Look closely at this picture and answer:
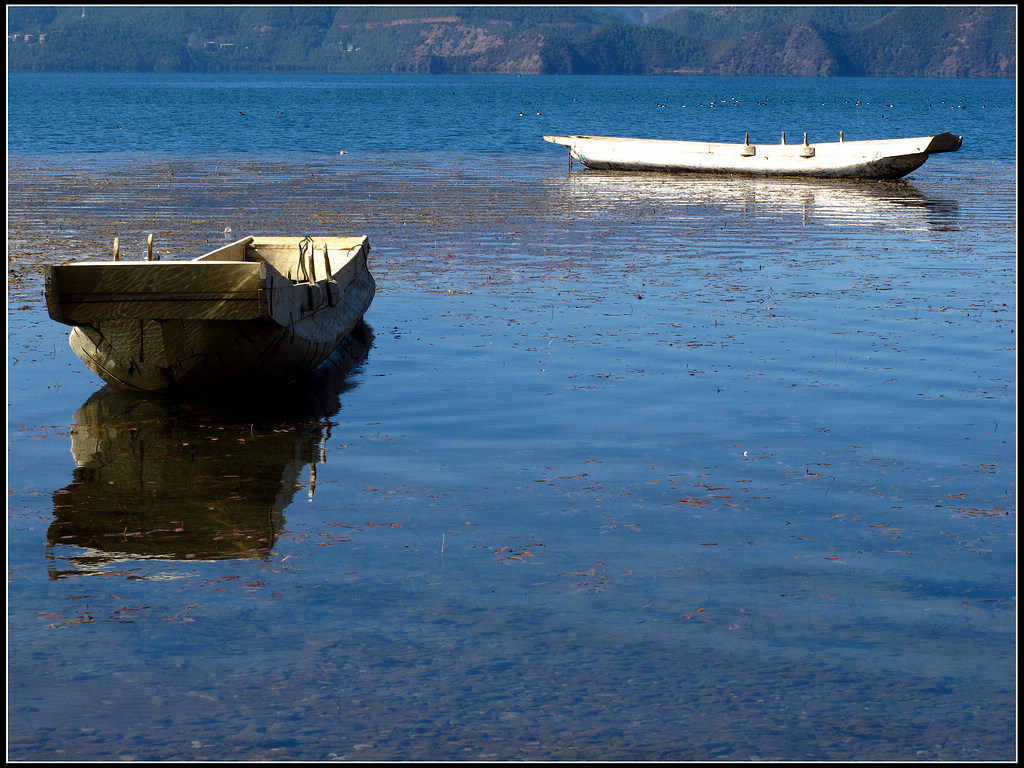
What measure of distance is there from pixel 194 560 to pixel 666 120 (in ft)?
319

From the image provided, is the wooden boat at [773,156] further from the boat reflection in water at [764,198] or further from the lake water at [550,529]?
the lake water at [550,529]

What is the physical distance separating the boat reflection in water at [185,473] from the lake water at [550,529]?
43 millimetres

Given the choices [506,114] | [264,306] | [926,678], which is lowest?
[926,678]

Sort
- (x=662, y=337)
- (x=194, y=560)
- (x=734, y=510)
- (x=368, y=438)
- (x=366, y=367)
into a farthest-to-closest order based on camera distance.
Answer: (x=662, y=337) < (x=366, y=367) < (x=368, y=438) < (x=734, y=510) < (x=194, y=560)

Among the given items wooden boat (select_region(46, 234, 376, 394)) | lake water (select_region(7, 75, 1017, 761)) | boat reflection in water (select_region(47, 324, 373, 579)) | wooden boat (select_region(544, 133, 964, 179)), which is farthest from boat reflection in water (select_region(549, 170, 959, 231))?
boat reflection in water (select_region(47, 324, 373, 579))

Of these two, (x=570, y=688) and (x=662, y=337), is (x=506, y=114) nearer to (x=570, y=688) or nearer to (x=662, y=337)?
(x=662, y=337)

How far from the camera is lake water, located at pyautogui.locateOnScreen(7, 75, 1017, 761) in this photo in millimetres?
6285

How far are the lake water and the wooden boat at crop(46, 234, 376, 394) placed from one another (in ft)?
1.26

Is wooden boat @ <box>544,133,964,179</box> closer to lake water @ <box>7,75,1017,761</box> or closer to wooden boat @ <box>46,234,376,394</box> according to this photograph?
lake water @ <box>7,75,1017,761</box>

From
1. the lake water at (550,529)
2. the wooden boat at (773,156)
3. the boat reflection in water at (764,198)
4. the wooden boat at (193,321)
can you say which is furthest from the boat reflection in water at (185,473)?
the wooden boat at (773,156)

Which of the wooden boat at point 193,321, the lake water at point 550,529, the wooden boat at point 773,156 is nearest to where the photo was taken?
the lake water at point 550,529

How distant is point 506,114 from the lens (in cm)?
10194

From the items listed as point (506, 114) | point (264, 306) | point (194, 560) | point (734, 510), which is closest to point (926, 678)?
point (734, 510)

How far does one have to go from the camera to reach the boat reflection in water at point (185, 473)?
28.3ft
